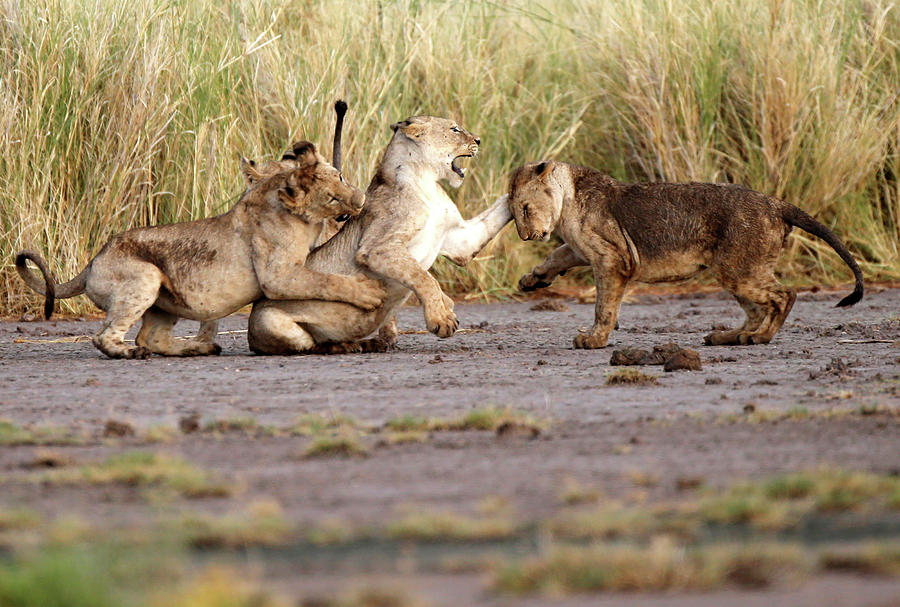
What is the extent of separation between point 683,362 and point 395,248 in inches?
77.8

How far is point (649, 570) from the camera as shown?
3.19 meters

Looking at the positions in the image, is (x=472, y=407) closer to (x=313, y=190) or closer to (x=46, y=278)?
(x=313, y=190)

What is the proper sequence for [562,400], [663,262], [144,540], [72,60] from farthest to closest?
1. [72,60]
2. [663,262]
3. [562,400]
4. [144,540]

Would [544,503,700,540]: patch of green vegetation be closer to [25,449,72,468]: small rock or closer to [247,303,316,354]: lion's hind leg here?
[25,449,72,468]: small rock

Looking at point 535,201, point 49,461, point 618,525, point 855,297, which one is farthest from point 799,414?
point 535,201

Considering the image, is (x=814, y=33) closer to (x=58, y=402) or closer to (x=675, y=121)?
(x=675, y=121)

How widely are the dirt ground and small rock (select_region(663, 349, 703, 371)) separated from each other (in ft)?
0.29

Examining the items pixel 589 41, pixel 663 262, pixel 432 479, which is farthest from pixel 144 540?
pixel 589 41

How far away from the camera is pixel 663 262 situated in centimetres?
869

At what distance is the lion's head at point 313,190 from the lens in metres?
8.45

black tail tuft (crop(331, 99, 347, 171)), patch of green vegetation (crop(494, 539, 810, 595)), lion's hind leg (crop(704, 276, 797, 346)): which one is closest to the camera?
patch of green vegetation (crop(494, 539, 810, 595))

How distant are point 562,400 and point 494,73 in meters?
7.55

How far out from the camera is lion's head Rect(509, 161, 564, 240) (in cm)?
891

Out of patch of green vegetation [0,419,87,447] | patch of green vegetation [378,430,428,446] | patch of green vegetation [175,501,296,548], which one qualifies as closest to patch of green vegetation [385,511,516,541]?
patch of green vegetation [175,501,296,548]
